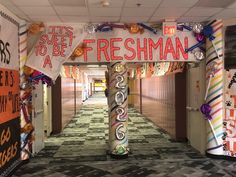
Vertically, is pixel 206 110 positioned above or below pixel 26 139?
above

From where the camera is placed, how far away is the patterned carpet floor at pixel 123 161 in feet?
16.5

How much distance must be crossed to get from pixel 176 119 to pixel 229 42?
2.65m

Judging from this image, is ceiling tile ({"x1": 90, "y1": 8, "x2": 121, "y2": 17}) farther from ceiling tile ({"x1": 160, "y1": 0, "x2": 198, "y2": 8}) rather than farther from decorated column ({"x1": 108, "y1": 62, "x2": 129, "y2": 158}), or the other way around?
decorated column ({"x1": 108, "y1": 62, "x2": 129, "y2": 158})

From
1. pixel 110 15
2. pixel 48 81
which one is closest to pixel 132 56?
pixel 110 15

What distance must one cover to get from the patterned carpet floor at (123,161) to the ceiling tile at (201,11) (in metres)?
2.94

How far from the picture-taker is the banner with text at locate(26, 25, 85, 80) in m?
5.82

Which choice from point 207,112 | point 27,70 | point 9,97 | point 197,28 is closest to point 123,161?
point 207,112

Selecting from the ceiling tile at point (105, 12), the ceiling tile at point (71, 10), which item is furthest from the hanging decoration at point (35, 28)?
the ceiling tile at point (105, 12)

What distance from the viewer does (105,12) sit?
17.4ft

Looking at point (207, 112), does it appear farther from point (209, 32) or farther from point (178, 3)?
point (178, 3)

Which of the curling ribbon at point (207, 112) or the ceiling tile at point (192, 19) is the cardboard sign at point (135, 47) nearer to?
the ceiling tile at point (192, 19)

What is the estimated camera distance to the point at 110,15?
5.52m

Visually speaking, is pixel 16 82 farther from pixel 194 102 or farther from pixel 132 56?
pixel 194 102

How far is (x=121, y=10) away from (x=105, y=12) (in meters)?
0.32
